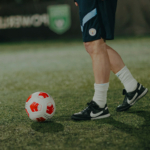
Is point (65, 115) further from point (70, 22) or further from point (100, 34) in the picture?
point (70, 22)

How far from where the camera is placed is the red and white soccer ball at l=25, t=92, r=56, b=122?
1974 millimetres

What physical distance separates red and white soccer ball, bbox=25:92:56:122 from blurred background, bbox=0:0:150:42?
336 inches

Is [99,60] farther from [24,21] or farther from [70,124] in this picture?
[24,21]

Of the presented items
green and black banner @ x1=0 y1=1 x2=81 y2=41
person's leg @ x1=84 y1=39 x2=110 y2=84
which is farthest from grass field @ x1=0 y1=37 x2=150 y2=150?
green and black banner @ x1=0 y1=1 x2=81 y2=41

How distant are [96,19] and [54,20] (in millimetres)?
8571

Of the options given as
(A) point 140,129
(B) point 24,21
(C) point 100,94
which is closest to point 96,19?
(C) point 100,94

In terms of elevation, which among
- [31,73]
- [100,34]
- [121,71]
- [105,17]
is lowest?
[31,73]

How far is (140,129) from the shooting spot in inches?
69.3

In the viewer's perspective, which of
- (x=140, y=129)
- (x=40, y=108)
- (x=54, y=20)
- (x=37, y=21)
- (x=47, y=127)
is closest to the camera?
(x=140, y=129)

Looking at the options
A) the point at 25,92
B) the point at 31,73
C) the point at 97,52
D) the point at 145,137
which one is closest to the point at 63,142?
the point at 145,137

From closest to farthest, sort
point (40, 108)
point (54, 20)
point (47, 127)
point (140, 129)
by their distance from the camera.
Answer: point (140, 129)
point (47, 127)
point (40, 108)
point (54, 20)

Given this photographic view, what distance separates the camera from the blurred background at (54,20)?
10125 mm

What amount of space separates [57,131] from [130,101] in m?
0.76

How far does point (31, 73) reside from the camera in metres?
4.55
